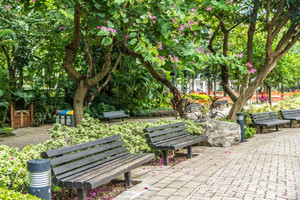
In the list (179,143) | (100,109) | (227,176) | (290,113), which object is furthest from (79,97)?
(100,109)

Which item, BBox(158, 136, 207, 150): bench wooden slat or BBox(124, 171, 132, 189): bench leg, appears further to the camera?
BBox(158, 136, 207, 150): bench wooden slat

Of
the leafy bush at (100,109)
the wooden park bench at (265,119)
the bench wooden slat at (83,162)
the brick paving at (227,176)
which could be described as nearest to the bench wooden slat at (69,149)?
the bench wooden slat at (83,162)

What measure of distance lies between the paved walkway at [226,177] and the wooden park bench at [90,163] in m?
0.42

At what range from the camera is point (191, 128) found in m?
8.68

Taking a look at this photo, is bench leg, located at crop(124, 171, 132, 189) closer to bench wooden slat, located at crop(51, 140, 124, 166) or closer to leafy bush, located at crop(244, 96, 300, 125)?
bench wooden slat, located at crop(51, 140, 124, 166)

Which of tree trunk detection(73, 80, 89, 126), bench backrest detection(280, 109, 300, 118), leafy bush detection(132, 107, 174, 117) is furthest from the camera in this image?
leafy bush detection(132, 107, 174, 117)

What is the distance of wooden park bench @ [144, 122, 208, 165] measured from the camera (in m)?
6.66

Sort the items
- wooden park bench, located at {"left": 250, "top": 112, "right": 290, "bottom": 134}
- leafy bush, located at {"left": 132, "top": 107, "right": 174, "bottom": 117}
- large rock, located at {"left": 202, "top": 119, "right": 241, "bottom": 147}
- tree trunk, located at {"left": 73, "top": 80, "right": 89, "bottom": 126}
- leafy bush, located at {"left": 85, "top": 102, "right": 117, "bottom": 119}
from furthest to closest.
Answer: leafy bush, located at {"left": 132, "top": 107, "right": 174, "bottom": 117} → leafy bush, located at {"left": 85, "top": 102, "right": 117, "bottom": 119} → wooden park bench, located at {"left": 250, "top": 112, "right": 290, "bottom": 134} → large rock, located at {"left": 202, "top": 119, "right": 241, "bottom": 147} → tree trunk, located at {"left": 73, "top": 80, "right": 89, "bottom": 126}

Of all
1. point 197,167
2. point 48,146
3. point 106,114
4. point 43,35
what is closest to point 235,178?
point 197,167

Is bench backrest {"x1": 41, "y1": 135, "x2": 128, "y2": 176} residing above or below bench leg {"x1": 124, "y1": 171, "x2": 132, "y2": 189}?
above

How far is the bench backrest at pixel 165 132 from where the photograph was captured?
6762 millimetres

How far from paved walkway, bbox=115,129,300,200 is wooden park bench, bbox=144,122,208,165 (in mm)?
397

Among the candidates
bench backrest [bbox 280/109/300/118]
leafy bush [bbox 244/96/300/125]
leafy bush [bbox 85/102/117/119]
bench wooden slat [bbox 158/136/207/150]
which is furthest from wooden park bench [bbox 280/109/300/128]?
leafy bush [bbox 85/102/117/119]

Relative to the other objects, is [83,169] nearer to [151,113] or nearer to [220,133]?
[220,133]
